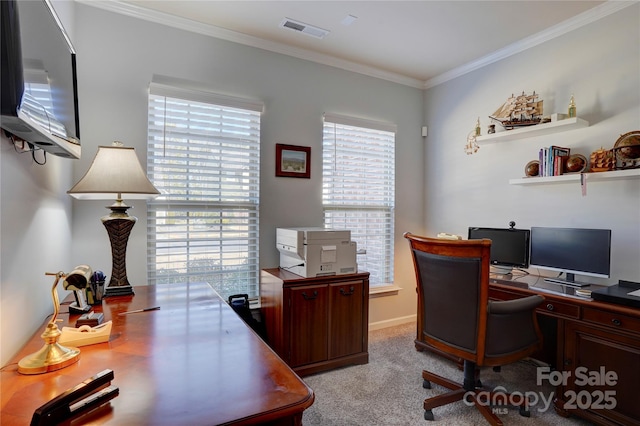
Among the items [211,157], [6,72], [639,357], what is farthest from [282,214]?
[639,357]

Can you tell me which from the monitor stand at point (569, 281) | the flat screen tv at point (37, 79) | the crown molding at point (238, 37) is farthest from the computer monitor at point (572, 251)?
the flat screen tv at point (37, 79)

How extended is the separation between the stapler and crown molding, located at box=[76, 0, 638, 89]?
7.87 feet

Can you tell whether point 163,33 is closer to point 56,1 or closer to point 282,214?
point 56,1

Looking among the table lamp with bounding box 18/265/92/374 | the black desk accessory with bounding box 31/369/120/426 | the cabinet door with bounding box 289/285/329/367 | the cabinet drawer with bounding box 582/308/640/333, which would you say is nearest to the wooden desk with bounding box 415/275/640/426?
the cabinet drawer with bounding box 582/308/640/333

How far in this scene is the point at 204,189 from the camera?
2.73 metres

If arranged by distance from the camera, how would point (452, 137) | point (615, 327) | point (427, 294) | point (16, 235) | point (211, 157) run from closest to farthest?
point (16, 235) → point (615, 327) → point (427, 294) → point (211, 157) → point (452, 137)

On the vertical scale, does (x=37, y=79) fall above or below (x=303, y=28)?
below

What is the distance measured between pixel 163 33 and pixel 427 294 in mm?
2834

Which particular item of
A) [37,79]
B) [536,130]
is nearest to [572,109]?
[536,130]

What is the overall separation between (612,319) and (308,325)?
1.94 m

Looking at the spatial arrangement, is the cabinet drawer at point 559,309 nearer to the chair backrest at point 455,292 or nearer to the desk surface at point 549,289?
the desk surface at point 549,289

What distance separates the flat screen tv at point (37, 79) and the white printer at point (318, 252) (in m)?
1.54

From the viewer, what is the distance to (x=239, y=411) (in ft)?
2.55

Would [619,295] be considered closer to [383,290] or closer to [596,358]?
[596,358]
